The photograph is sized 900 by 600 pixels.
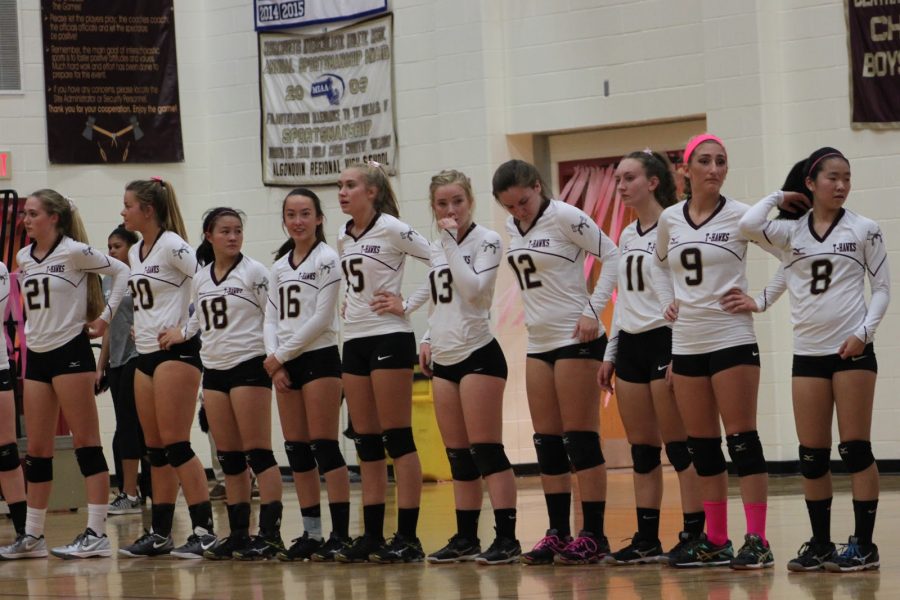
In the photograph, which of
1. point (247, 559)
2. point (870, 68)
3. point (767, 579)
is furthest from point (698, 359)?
point (870, 68)

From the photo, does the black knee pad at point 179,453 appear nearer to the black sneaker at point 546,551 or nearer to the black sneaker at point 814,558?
the black sneaker at point 546,551

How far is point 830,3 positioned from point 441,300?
5246mm

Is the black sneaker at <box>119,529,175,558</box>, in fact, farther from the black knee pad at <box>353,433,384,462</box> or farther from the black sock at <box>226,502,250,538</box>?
the black knee pad at <box>353,433,384,462</box>

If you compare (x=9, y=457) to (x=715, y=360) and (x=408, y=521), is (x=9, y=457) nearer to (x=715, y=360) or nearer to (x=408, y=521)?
(x=408, y=521)

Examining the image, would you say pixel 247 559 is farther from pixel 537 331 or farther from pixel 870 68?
pixel 870 68

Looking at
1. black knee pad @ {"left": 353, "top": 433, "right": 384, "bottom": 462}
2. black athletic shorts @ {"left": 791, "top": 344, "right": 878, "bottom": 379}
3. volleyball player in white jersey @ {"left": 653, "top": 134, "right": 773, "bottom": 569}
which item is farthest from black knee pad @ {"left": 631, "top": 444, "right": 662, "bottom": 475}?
black knee pad @ {"left": 353, "top": 433, "right": 384, "bottom": 462}

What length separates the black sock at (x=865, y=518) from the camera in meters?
5.98

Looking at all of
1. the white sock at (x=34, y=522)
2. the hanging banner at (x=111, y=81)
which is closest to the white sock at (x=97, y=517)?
the white sock at (x=34, y=522)

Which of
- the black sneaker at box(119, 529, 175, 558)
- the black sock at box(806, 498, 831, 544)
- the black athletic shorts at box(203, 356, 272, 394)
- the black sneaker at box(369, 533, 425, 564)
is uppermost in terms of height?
the black athletic shorts at box(203, 356, 272, 394)

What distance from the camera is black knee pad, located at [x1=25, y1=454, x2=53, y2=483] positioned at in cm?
800

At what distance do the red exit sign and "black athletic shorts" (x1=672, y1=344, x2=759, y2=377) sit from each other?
8.28 meters

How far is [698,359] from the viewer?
6223 mm

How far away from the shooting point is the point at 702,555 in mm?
6305

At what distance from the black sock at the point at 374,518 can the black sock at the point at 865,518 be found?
2.29 meters
